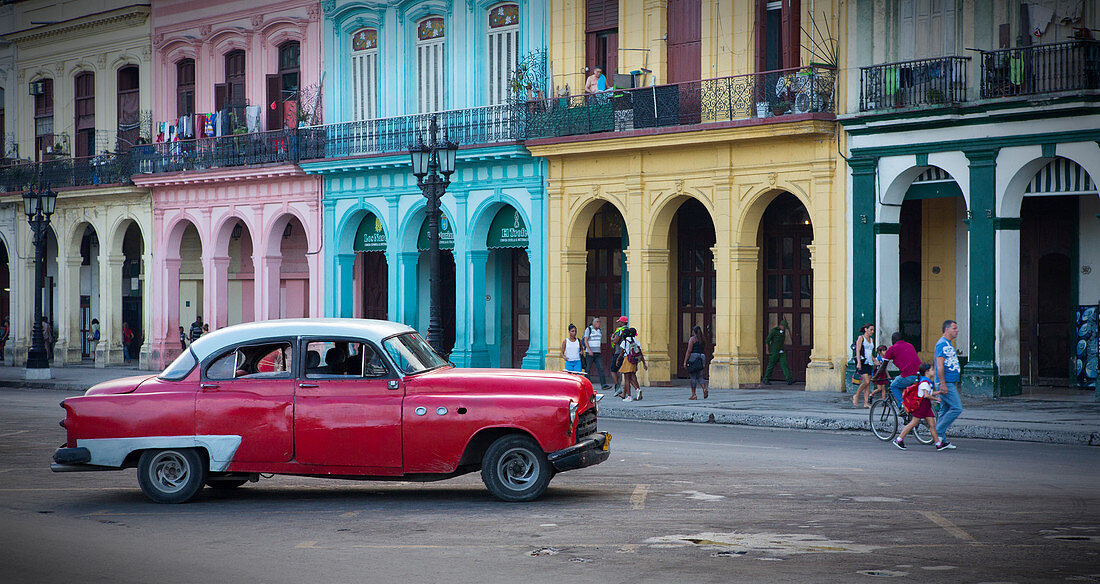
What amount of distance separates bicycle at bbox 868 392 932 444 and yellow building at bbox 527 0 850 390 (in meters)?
7.46

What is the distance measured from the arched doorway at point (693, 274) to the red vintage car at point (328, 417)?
691 inches

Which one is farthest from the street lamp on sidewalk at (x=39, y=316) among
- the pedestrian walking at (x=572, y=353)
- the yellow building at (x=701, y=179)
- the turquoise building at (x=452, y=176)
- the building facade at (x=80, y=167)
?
the pedestrian walking at (x=572, y=353)

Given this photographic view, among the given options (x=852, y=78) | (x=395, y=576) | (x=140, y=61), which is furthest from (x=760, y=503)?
(x=140, y=61)

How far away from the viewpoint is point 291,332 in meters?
11.9

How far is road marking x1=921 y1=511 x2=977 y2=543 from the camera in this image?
9.70m

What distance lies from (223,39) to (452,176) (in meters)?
9.83

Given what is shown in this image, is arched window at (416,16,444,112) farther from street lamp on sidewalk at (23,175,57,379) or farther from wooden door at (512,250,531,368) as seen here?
street lamp on sidewalk at (23,175,57,379)

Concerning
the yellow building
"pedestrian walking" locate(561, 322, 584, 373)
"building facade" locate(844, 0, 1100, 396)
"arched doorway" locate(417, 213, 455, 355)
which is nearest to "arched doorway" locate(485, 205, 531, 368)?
"arched doorway" locate(417, 213, 455, 355)

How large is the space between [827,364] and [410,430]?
1492 centimetres

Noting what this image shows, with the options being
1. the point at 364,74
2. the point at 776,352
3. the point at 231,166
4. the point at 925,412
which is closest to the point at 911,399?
the point at 925,412

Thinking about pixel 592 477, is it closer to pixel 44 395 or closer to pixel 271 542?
pixel 271 542

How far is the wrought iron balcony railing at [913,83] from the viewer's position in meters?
23.4

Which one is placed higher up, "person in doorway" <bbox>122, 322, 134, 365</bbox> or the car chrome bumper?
"person in doorway" <bbox>122, 322, 134, 365</bbox>

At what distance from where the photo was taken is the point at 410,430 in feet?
37.5
